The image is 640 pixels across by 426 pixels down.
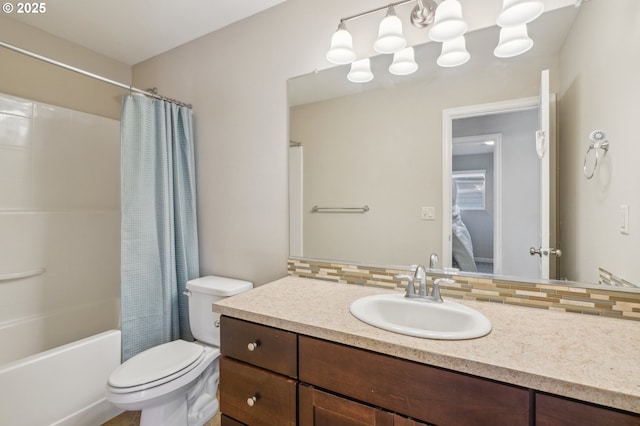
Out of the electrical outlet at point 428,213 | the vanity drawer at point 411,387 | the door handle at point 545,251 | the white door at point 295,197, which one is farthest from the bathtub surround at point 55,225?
the door handle at point 545,251

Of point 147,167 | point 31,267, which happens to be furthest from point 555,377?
point 31,267

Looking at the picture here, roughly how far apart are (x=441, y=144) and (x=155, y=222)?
5.66 ft

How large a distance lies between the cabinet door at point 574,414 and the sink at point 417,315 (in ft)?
0.76

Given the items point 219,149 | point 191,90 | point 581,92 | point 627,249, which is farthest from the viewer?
point 191,90

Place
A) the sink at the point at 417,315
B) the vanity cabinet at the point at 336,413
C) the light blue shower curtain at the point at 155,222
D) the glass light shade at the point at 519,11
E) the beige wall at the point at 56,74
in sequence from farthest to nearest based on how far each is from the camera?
the beige wall at the point at 56,74 → the light blue shower curtain at the point at 155,222 → the glass light shade at the point at 519,11 → the sink at the point at 417,315 → the vanity cabinet at the point at 336,413

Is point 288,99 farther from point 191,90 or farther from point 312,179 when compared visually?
point 191,90

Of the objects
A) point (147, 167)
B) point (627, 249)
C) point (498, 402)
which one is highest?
point (147, 167)

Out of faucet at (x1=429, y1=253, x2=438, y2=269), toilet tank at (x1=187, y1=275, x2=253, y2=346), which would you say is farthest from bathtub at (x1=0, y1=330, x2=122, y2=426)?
faucet at (x1=429, y1=253, x2=438, y2=269)

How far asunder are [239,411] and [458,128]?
1.46 m

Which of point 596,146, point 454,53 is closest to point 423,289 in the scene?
point 596,146

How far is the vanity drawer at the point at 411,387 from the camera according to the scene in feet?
2.37

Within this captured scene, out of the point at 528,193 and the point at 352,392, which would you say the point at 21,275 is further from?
the point at 528,193

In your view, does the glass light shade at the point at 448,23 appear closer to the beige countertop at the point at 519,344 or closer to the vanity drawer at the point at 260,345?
the beige countertop at the point at 519,344

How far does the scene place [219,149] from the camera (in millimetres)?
2037
